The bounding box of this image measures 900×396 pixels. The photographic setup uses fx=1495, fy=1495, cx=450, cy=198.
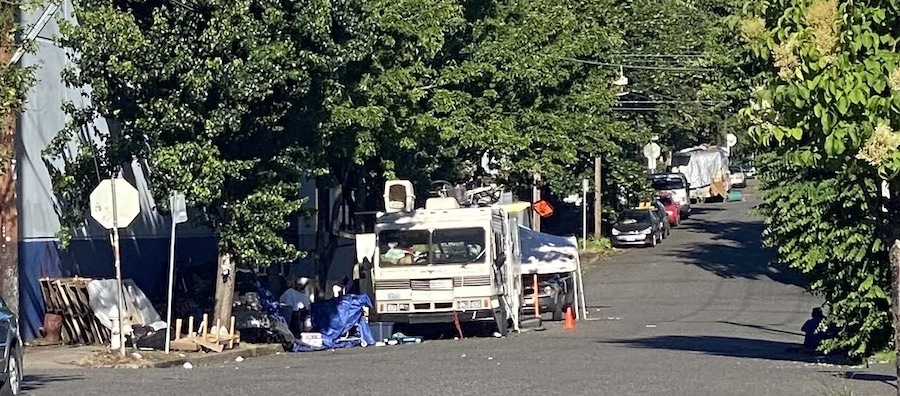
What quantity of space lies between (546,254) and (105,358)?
47.4 feet

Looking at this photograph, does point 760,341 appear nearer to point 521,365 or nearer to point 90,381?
point 521,365

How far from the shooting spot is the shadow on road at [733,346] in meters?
22.9

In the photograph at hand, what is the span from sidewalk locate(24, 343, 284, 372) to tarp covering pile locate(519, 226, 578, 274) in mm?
10189

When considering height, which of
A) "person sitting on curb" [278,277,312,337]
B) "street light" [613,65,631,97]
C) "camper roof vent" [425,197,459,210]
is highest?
"street light" [613,65,631,97]

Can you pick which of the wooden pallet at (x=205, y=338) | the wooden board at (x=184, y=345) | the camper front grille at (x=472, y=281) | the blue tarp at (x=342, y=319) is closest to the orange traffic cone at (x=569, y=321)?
the camper front grille at (x=472, y=281)

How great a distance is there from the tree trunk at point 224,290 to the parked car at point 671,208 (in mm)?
38014

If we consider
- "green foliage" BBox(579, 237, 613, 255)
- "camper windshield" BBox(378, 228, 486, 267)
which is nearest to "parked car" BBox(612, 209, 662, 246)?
"green foliage" BBox(579, 237, 613, 255)

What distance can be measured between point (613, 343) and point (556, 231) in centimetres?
3083

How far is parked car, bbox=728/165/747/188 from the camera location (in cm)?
8419

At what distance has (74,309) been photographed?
2572cm

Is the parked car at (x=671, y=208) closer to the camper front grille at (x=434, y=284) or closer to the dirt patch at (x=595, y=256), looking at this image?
the dirt patch at (x=595, y=256)

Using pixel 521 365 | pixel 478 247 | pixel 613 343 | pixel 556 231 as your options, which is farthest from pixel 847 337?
pixel 556 231

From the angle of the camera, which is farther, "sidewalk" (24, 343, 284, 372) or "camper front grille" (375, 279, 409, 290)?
"camper front grille" (375, 279, 409, 290)

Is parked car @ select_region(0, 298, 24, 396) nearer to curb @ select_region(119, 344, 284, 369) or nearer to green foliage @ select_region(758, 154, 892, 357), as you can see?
curb @ select_region(119, 344, 284, 369)
